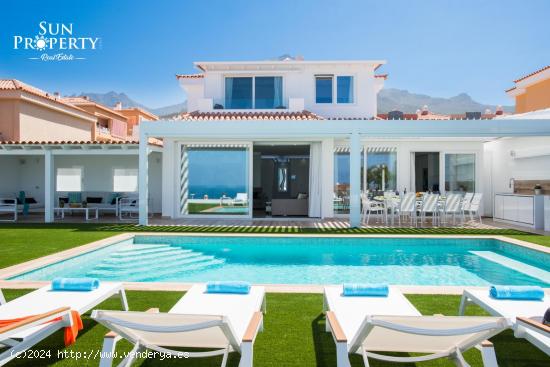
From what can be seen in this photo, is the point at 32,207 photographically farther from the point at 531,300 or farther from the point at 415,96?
the point at 415,96

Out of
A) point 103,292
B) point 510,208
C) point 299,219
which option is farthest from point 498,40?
point 103,292

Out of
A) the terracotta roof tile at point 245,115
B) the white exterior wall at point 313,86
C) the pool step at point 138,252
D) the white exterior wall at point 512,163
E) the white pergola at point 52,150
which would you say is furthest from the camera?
the white exterior wall at point 313,86

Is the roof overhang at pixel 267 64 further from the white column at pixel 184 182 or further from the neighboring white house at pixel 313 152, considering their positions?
the white column at pixel 184 182

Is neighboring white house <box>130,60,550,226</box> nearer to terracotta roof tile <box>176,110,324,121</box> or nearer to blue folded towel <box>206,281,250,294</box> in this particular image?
terracotta roof tile <box>176,110,324,121</box>

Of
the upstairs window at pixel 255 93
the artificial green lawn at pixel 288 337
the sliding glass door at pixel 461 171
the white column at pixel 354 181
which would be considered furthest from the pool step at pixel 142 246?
the sliding glass door at pixel 461 171

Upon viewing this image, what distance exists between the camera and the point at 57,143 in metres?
15.4

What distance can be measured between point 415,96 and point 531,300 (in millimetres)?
166163

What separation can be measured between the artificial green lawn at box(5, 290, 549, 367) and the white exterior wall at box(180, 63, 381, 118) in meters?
14.0

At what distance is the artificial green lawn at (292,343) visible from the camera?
3.97 m

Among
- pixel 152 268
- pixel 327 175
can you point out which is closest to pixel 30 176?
pixel 152 268

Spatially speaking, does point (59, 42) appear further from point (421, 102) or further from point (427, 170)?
point (421, 102)

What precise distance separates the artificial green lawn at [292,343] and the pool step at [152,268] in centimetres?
285

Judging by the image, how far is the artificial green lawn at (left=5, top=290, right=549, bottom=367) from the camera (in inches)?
156

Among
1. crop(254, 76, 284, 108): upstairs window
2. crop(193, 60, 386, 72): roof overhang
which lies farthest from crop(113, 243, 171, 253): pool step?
crop(193, 60, 386, 72): roof overhang
